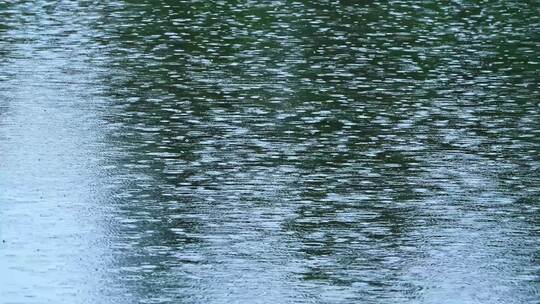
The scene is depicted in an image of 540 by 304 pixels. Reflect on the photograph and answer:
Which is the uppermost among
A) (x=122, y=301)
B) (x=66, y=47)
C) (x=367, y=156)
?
(x=122, y=301)

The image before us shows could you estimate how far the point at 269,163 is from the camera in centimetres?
2548

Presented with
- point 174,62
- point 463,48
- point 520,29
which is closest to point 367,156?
point 174,62

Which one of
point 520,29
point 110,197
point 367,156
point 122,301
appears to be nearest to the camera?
point 122,301

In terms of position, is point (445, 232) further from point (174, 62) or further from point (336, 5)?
point (336, 5)

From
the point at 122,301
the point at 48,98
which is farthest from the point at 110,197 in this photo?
the point at 48,98

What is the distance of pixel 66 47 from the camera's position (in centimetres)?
4009

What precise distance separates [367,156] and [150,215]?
5.94 meters

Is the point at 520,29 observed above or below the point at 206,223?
below

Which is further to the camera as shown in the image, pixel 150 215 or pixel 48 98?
pixel 48 98

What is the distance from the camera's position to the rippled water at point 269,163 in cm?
1873

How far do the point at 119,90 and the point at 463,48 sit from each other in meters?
12.3

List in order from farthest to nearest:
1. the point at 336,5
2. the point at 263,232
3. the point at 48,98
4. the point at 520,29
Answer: the point at 336,5 < the point at 520,29 < the point at 48,98 < the point at 263,232

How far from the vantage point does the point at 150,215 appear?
71.4 feet

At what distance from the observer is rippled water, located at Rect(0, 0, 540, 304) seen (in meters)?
18.7
